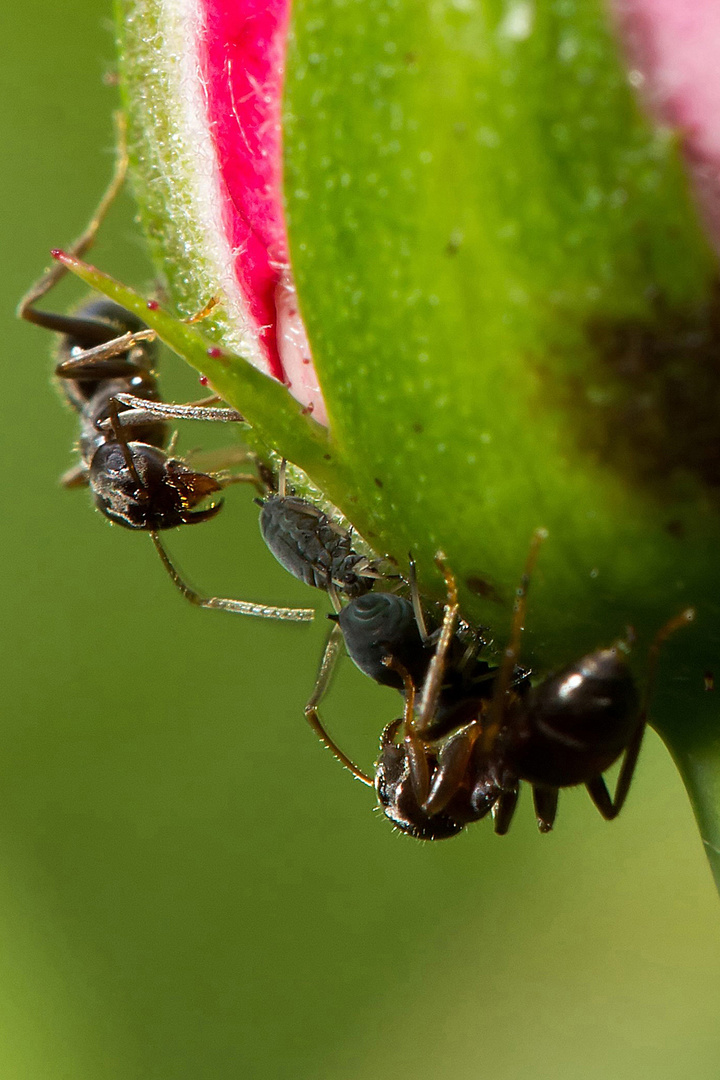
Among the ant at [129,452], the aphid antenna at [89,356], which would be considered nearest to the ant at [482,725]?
the ant at [129,452]

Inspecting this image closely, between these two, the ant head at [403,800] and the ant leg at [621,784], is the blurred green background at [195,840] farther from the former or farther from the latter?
the ant leg at [621,784]

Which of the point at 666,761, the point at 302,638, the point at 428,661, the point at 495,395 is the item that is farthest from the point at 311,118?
the point at 302,638

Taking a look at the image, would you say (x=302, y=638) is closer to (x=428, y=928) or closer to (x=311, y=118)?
(x=428, y=928)

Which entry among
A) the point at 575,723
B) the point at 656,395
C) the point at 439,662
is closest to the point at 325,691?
the point at 439,662

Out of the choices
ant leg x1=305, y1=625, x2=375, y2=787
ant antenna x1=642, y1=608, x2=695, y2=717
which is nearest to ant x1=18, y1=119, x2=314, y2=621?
ant leg x1=305, y1=625, x2=375, y2=787

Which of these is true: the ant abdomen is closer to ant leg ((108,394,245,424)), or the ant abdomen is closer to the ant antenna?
the ant antenna

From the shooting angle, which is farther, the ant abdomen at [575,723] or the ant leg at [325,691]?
the ant leg at [325,691]
